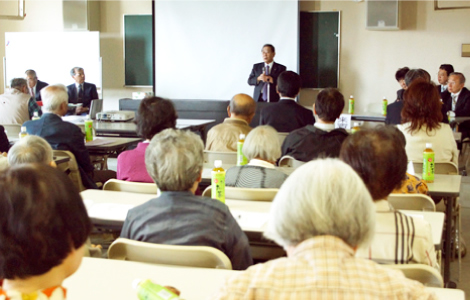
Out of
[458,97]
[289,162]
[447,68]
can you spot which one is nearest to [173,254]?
[289,162]

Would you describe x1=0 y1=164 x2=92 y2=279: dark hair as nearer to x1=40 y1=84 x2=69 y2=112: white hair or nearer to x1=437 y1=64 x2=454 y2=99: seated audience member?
x1=40 y1=84 x2=69 y2=112: white hair

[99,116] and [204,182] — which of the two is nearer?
[204,182]

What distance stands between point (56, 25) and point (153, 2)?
77.2 inches

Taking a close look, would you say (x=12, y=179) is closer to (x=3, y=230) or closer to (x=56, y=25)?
(x=3, y=230)

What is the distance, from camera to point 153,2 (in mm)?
9578

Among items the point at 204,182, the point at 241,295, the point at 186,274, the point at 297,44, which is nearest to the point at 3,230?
the point at 241,295

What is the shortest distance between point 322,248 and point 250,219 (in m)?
1.42

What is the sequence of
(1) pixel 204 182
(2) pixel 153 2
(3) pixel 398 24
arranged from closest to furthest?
(1) pixel 204 182 < (3) pixel 398 24 < (2) pixel 153 2

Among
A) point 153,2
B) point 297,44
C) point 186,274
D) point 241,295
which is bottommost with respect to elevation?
point 186,274

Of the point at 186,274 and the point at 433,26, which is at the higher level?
the point at 433,26

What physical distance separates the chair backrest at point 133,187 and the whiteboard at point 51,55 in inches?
269

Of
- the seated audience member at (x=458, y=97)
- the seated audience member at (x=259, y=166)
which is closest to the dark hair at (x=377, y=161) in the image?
the seated audience member at (x=259, y=166)

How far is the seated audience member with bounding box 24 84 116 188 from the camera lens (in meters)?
4.64

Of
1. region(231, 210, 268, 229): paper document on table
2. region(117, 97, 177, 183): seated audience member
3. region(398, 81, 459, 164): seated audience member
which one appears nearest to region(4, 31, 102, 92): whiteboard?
region(117, 97, 177, 183): seated audience member
